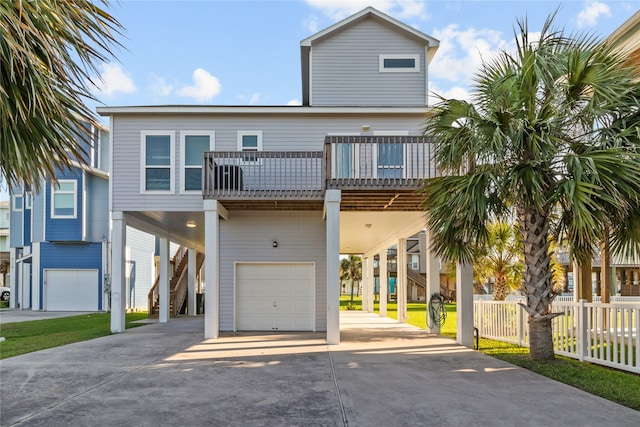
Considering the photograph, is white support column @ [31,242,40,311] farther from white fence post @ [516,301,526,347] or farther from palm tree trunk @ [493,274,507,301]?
white fence post @ [516,301,526,347]

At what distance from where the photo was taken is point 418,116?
48.3 ft

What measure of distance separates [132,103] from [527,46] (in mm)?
10341

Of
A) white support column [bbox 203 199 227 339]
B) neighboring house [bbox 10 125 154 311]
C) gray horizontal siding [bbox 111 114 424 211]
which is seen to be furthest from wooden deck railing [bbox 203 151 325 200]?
neighboring house [bbox 10 125 154 311]

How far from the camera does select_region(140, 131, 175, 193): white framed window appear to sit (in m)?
14.3

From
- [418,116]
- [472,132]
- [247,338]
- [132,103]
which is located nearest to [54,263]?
[132,103]

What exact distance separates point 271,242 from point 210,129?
142 inches

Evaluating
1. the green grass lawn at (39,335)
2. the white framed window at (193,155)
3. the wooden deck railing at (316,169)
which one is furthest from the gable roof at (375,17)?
the green grass lawn at (39,335)

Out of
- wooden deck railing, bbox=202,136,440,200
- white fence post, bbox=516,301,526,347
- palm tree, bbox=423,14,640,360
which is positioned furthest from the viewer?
white fence post, bbox=516,301,526,347

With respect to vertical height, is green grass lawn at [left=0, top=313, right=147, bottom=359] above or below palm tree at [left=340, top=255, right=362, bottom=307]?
below

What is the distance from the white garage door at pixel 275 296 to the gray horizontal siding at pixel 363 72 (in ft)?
16.6

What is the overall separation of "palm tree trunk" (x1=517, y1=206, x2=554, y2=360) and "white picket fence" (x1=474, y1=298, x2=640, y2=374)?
0.73 meters

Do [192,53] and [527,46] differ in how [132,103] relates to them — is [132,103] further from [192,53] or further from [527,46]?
[527,46]

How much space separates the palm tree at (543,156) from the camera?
7.81 m

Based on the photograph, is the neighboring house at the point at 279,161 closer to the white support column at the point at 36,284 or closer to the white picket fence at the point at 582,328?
the white picket fence at the point at 582,328
